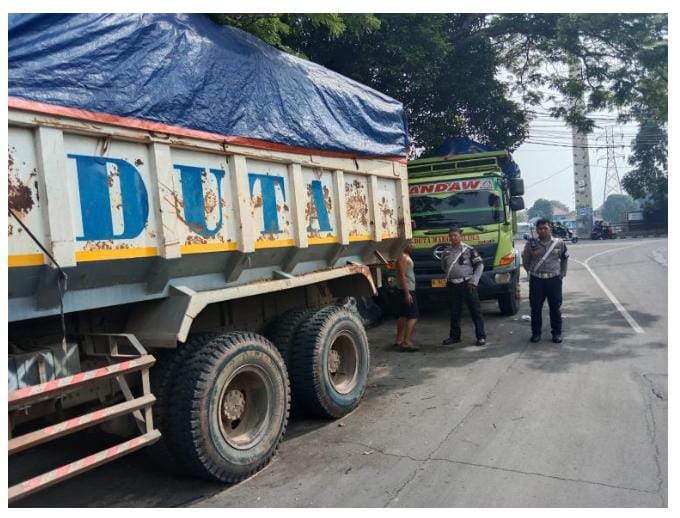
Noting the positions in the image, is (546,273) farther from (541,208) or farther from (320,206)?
(541,208)

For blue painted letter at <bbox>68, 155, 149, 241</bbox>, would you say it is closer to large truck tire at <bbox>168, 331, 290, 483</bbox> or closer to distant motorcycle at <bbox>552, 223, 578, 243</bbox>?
large truck tire at <bbox>168, 331, 290, 483</bbox>

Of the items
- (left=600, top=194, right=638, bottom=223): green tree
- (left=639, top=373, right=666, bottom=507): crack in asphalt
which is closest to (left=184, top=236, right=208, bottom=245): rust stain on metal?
(left=639, top=373, right=666, bottom=507): crack in asphalt

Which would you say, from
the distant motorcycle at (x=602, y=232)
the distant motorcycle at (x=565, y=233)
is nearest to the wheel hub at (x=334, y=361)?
the distant motorcycle at (x=565, y=233)

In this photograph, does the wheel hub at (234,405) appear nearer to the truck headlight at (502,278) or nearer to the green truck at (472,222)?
the green truck at (472,222)

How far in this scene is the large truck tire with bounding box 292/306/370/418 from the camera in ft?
15.6

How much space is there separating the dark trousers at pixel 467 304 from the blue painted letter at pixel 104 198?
5.22m

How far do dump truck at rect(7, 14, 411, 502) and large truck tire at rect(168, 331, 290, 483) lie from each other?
1cm

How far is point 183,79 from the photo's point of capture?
3.68 m

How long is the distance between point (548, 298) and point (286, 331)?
4.19 metres

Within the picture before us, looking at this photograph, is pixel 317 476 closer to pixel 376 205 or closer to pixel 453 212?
pixel 376 205

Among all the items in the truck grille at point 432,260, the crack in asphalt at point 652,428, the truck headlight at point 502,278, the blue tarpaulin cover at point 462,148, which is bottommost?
the crack in asphalt at point 652,428

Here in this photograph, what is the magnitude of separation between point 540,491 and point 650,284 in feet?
36.8

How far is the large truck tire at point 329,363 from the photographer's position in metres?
4.75

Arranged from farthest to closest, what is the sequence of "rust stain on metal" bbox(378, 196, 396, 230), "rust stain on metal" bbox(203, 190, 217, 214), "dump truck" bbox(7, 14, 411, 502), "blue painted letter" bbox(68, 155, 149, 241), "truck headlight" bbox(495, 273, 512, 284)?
1. "truck headlight" bbox(495, 273, 512, 284)
2. "rust stain on metal" bbox(378, 196, 396, 230)
3. "rust stain on metal" bbox(203, 190, 217, 214)
4. "blue painted letter" bbox(68, 155, 149, 241)
5. "dump truck" bbox(7, 14, 411, 502)
